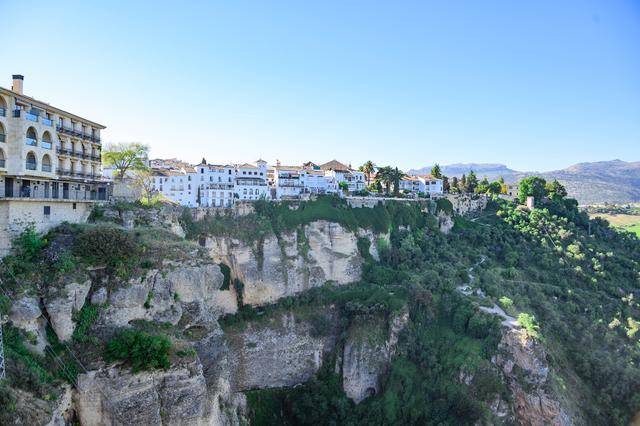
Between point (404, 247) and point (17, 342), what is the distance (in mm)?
39116

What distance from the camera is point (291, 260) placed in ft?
152

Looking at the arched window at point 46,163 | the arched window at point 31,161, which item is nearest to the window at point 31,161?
the arched window at point 31,161

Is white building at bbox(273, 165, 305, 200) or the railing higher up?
the railing

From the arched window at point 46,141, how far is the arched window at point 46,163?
0.61 m

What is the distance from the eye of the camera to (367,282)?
49094mm

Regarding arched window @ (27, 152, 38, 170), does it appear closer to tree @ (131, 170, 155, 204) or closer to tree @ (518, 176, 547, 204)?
tree @ (131, 170, 155, 204)

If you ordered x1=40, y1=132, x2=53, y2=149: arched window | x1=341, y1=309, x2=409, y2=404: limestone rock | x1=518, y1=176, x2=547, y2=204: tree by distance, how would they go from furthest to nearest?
x1=518, y1=176, x2=547, y2=204: tree, x1=341, y1=309, x2=409, y2=404: limestone rock, x1=40, y1=132, x2=53, y2=149: arched window

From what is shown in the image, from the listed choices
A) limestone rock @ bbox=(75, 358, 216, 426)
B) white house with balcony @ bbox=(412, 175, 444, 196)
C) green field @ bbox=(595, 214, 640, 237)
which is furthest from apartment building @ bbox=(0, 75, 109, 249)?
green field @ bbox=(595, 214, 640, 237)

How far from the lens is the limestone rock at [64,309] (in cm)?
2292

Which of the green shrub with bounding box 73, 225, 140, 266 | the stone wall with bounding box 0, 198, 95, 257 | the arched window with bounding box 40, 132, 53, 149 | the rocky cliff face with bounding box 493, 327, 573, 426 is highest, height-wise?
the arched window with bounding box 40, 132, 53, 149

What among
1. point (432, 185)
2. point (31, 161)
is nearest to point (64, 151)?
point (31, 161)

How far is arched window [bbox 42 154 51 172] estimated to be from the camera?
28475 mm

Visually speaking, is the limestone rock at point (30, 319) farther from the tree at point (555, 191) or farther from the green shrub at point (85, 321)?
the tree at point (555, 191)

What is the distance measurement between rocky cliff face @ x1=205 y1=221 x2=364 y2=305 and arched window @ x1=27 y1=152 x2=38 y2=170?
17785mm
